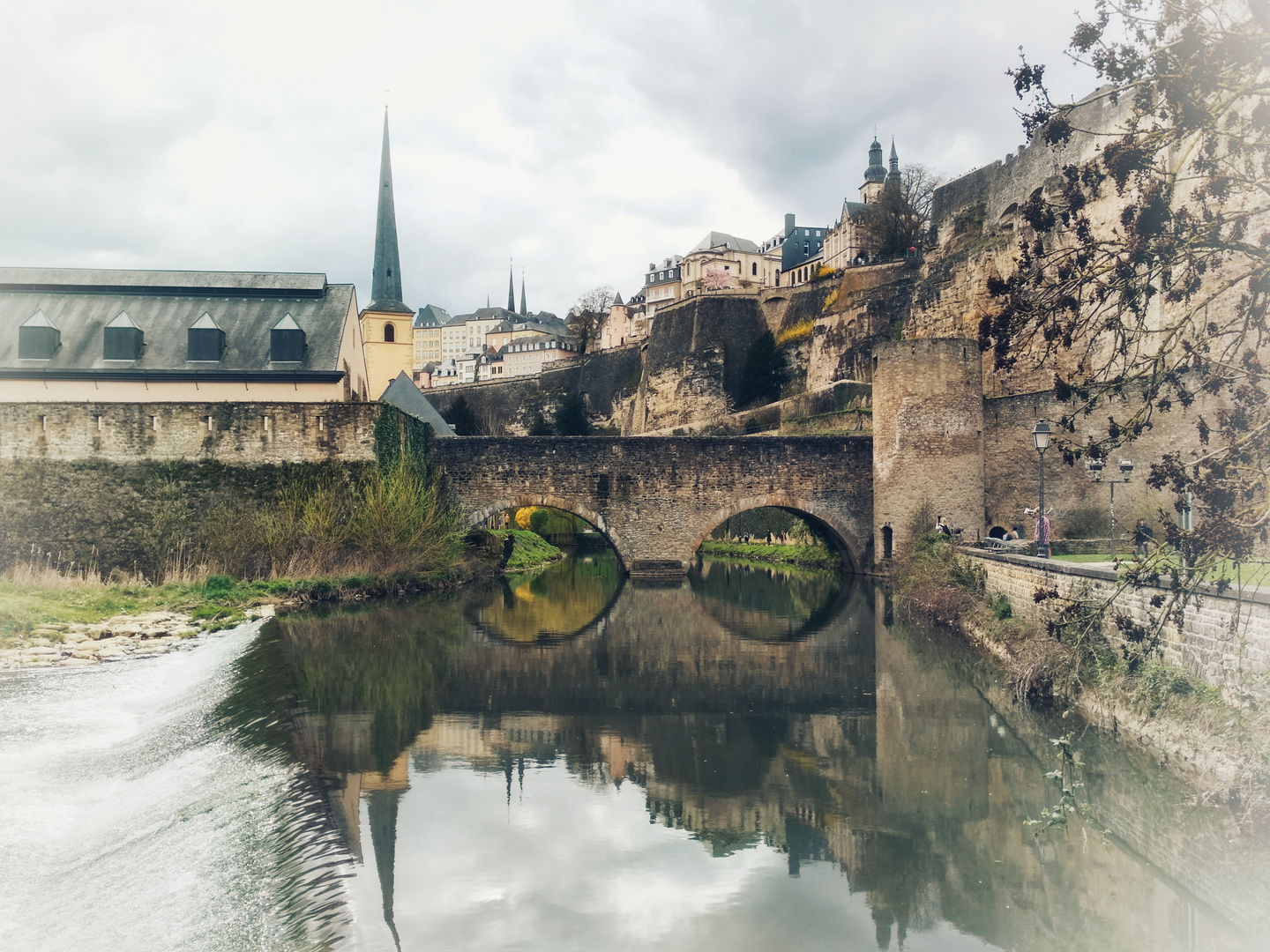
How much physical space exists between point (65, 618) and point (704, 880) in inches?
481

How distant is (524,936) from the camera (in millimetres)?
5793

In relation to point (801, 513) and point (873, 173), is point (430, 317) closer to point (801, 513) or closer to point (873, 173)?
point (873, 173)

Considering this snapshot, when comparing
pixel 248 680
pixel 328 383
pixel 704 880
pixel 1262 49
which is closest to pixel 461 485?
pixel 328 383

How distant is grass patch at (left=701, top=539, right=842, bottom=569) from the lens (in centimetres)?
3025

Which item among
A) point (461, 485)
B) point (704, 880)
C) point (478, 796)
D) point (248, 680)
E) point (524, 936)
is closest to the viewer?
point (524, 936)

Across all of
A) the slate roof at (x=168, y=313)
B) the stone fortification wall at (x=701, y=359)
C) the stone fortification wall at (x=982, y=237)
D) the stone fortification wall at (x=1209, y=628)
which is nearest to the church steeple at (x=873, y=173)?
the stone fortification wall at (x=701, y=359)

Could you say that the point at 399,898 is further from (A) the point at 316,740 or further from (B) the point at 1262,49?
(B) the point at 1262,49

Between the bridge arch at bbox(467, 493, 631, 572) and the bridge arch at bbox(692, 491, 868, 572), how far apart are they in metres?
2.09

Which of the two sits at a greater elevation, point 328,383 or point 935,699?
point 328,383

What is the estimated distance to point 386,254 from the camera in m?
37.7

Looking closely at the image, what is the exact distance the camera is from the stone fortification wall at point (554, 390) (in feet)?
195

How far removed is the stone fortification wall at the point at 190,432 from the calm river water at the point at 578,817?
835 cm

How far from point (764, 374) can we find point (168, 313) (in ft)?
95.3

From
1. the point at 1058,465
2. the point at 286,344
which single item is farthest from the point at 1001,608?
the point at 286,344
